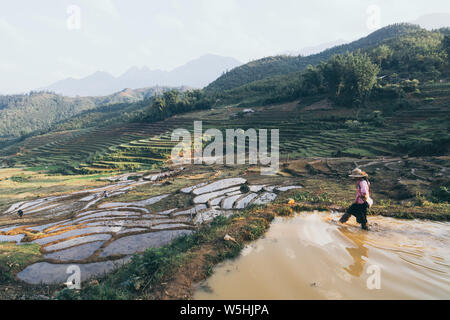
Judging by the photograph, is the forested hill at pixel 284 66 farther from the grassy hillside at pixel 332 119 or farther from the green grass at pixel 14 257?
the green grass at pixel 14 257

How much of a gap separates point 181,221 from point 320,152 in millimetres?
17011

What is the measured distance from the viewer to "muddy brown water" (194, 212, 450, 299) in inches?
159

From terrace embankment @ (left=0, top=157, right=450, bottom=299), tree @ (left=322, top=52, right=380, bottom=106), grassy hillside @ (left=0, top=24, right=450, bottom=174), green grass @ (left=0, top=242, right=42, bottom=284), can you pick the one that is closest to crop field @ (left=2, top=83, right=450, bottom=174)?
grassy hillside @ (left=0, top=24, right=450, bottom=174)

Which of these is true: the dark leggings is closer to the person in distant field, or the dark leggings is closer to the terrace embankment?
the person in distant field

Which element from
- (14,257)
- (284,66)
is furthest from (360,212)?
(284,66)

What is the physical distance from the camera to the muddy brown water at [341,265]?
404 centimetres

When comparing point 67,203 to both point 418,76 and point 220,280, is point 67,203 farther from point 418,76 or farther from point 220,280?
point 418,76

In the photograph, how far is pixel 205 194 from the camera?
1384cm

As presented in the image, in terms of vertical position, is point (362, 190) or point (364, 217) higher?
point (362, 190)

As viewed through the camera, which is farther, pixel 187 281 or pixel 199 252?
pixel 199 252

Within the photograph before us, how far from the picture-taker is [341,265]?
4762 mm

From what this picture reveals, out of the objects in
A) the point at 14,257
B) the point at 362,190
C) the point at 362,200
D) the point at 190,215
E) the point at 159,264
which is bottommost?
the point at 14,257

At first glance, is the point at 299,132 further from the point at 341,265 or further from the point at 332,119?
the point at 341,265
